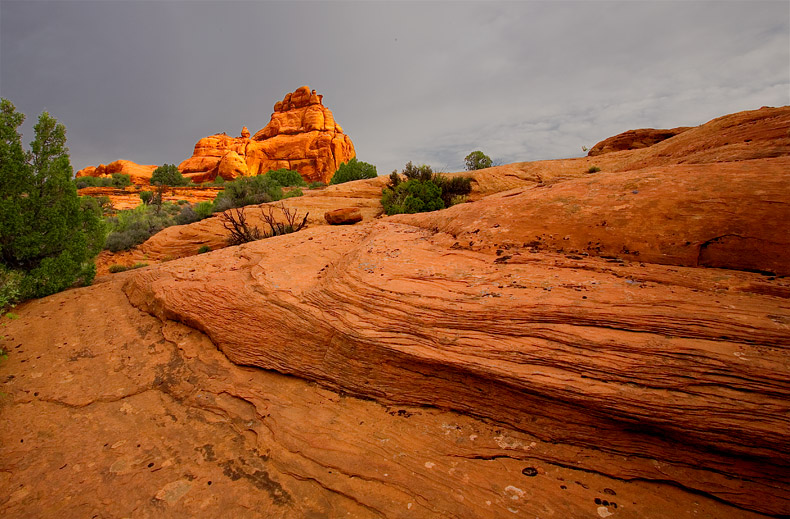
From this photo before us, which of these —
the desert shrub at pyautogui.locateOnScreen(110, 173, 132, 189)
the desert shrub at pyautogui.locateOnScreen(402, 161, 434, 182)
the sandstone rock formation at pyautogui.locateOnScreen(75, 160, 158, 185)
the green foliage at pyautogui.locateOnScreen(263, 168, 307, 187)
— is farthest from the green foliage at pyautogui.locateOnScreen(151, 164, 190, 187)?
the desert shrub at pyautogui.locateOnScreen(402, 161, 434, 182)

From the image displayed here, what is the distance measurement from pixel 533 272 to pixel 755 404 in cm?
228

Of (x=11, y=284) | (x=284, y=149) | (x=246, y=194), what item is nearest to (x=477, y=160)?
(x=246, y=194)

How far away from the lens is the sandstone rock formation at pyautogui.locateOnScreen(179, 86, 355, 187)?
66.7 metres

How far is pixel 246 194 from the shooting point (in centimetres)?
2133

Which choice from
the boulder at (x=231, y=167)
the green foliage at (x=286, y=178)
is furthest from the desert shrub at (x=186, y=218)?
the boulder at (x=231, y=167)

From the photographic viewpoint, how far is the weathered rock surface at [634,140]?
16.8 m

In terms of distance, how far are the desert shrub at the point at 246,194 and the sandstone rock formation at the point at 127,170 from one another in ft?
148

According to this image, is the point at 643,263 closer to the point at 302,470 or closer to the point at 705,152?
Answer: the point at 705,152

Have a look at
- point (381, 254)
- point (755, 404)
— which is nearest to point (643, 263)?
point (755, 404)

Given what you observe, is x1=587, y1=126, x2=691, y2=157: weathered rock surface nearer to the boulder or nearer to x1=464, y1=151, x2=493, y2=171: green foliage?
→ x1=464, y1=151, x2=493, y2=171: green foliage

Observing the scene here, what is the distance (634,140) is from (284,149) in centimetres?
6636

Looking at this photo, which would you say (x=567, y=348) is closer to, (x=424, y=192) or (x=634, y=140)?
(x=424, y=192)

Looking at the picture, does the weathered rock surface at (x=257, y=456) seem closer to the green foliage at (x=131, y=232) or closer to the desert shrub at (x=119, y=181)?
the green foliage at (x=131, y=232)

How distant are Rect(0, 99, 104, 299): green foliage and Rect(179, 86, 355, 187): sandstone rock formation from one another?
58.2 m
